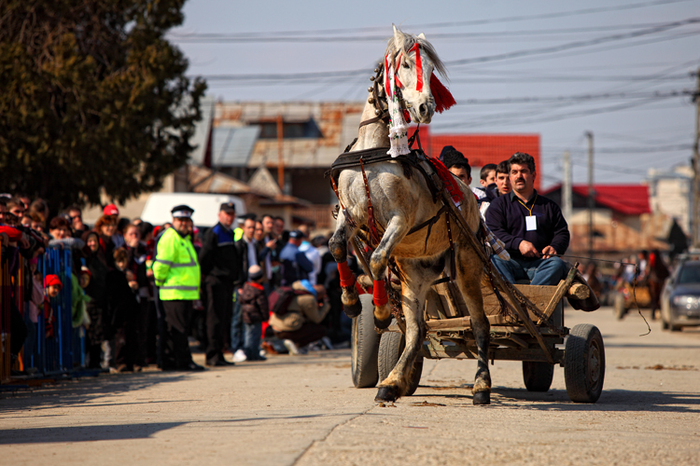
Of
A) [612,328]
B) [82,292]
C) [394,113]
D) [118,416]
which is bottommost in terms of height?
[612,328]

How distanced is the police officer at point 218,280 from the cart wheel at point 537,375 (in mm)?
5390

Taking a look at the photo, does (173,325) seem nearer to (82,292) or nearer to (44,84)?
(82,292)

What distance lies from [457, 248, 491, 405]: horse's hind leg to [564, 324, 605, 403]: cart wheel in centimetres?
84

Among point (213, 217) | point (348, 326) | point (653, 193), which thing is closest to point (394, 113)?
point (348, 326)

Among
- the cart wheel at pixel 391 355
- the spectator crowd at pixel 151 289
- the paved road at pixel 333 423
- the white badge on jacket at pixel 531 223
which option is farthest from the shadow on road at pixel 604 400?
the spectator crowd at pixel 151 289

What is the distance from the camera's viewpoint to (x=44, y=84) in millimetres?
→ 17766

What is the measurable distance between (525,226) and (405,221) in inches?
93.3

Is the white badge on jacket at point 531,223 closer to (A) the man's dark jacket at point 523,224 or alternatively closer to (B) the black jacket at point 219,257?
(A) the man's dark jacket at point 523,224

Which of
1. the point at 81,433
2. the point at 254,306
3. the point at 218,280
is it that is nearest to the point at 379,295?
the point at 81,433

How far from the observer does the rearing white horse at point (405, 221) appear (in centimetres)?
678

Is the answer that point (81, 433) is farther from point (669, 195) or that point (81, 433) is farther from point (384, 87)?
point (669, 195)

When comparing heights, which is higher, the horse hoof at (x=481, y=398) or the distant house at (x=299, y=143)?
the distant house at (x=299, y=143)

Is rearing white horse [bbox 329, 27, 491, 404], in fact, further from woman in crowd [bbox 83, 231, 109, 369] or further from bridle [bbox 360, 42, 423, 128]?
woman in crowd [bbox 83, 231, 109, 369]

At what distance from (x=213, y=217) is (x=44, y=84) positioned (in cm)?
517
